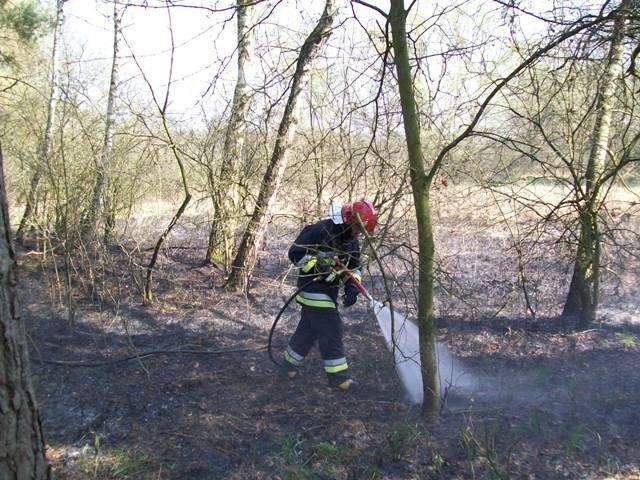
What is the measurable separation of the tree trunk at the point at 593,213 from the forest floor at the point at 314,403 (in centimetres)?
30

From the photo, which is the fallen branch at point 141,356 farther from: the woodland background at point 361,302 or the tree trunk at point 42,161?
the tree trunk at point 42,161

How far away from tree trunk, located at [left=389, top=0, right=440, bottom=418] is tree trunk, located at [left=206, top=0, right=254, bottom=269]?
3605 millimetres

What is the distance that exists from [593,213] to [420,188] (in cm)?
213

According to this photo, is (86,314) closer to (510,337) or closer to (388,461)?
(388,461)

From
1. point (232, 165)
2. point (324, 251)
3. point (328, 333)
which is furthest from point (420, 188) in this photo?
point (232, 165)

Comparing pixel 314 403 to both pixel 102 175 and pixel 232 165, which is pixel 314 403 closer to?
pixel 232 165

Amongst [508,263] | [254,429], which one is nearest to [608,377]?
[254,429]

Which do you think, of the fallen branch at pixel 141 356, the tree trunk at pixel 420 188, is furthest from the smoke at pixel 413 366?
the fallen branch at pixel 141 356

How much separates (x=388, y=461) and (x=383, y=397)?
3.21 feet

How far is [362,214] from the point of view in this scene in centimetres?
401

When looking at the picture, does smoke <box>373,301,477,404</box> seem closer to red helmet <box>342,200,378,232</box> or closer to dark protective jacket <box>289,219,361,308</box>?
dark protective jacket <box>289,219,361,308</box>

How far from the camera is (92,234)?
6.61m

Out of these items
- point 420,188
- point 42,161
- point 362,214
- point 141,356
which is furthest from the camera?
point 42,161

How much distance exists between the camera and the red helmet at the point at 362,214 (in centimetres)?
399
